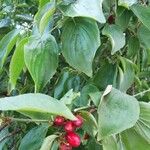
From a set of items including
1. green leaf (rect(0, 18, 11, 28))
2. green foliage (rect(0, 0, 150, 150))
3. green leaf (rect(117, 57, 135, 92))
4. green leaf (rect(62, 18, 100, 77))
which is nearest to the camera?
green foliage (rect(0, 0, 150, 150))

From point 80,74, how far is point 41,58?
6.7 inches

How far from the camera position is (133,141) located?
0.65m

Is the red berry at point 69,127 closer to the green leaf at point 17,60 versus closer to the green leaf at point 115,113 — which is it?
the green leaf at point 115,113

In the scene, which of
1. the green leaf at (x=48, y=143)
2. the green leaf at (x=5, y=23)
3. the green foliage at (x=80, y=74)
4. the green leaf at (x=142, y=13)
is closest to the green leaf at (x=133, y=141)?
the green foliage at (x=80, y=74)

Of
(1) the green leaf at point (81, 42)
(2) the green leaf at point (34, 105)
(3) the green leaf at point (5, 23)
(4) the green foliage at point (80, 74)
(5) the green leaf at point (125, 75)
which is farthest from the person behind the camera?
(3) the green leaf at point (5, 23)

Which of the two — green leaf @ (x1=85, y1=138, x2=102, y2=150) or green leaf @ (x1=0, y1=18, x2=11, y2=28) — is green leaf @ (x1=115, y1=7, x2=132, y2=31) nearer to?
green leaf @ (x1=85, y1=138, x2=102, y2=150)

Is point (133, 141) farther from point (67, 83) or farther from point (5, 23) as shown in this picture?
point (5, 23)

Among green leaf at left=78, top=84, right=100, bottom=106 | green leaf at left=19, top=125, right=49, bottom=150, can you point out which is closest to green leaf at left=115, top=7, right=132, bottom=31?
green leaf at left=78, top=84, right=100, bottom=106

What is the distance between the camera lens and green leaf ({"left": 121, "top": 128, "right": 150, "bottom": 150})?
648 mm

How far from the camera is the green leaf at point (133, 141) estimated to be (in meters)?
0.65

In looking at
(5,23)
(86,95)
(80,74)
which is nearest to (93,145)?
(86,95)

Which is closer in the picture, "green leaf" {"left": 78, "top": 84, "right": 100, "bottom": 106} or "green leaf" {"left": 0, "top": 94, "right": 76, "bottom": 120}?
"green leaf" {"left": 0, "top": 94, "right": 76, "bottom": 120}

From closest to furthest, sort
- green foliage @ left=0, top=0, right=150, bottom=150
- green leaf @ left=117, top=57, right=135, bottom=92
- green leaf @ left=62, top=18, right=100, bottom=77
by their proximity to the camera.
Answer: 1. green foliage @ left=0, top=0, right=150, bottom=150
2. green leaf @ left=62, top=18, right=100, bottom=77
3. green leaf @ left=117, top=57, right=135, bottom=92

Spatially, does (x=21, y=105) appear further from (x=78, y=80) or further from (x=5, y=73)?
(x=5, y=73)
